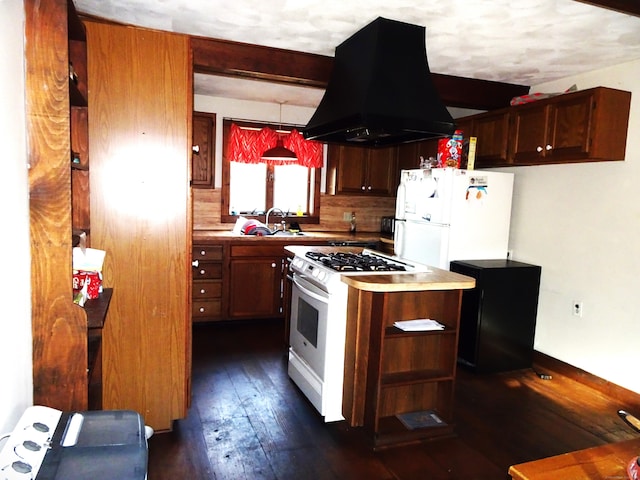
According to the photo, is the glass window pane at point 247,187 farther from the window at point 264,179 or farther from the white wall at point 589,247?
the white wall at point 589,247

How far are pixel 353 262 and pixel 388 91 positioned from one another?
42.3 inches

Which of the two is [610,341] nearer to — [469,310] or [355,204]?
[469,310]

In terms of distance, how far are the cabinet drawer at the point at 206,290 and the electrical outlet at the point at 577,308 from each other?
311cm

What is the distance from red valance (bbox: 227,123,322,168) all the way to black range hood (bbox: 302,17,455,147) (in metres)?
2.03

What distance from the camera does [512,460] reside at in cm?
238

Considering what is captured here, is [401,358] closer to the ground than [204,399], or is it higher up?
higher up

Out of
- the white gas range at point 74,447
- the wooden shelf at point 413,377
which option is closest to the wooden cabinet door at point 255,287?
the wooden shelf at point 413,377

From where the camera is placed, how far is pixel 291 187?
534 cm

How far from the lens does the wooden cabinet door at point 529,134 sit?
3.38 meters

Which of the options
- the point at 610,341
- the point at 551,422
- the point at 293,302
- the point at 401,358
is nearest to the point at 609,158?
the point at 610,341

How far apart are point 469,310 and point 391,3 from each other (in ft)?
7.52

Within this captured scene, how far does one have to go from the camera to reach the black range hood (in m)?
2.57

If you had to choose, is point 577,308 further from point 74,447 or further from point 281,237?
point 74,447

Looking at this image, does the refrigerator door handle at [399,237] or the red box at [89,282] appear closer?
the red box at [89,282]
